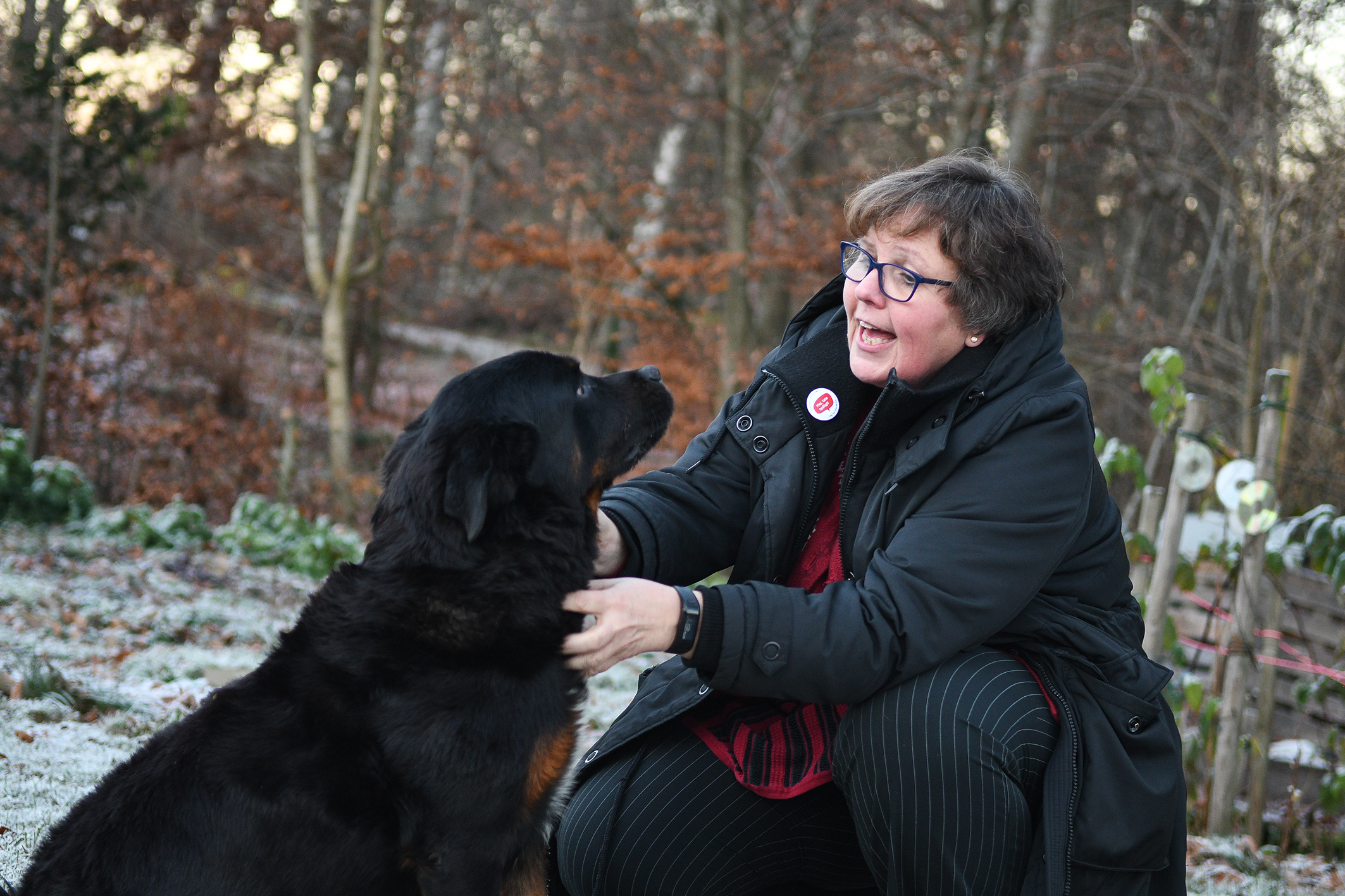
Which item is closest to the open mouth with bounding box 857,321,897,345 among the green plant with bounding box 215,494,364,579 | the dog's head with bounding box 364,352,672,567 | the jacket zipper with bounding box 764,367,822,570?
the jacket zipper with bounding box 764,367,822,570

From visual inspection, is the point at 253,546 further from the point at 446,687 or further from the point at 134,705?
the point at 446,687

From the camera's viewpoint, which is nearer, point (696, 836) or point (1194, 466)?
point (696, 836)

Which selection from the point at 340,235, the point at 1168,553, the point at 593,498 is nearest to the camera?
the point at 593,498

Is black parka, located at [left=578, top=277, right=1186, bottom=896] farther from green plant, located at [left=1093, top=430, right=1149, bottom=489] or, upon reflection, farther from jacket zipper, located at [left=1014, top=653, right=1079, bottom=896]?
green plant, located at [left=1093, top=430, right=1149, bottom=489]

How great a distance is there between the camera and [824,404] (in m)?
2.43

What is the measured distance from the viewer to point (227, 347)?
31.5 feet

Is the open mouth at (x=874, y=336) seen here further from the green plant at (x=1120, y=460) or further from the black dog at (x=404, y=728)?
the green plant at (x=1120, y=460)

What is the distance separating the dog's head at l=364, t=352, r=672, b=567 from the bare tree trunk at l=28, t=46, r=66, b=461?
618 centimetres

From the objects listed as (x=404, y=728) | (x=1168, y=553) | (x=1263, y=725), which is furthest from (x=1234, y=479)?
(x=404, y=728)

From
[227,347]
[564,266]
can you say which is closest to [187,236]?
[227,347]

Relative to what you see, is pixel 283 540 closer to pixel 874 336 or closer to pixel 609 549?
pixel 609 549

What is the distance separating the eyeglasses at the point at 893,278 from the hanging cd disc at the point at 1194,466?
175 cm

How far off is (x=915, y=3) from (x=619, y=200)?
3.83 meters

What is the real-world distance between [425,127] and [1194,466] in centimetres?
1381
